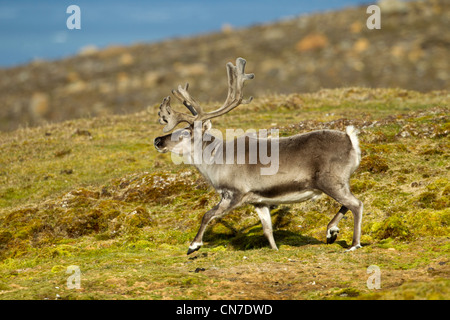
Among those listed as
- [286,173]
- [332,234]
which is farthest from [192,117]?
[332,234]

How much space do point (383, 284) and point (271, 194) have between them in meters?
3.93

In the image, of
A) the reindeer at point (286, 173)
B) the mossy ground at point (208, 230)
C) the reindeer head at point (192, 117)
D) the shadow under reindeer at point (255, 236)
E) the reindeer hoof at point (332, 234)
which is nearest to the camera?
the mossy ground at point (208, 230)

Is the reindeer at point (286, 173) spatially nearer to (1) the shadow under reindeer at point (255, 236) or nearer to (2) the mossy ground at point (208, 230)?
(1) the shadow under reindeer at point (255, 236)

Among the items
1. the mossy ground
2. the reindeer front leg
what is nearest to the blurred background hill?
the mossy ground

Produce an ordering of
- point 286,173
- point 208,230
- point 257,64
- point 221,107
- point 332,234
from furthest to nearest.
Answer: point 257,64 < point 208,230 < point 221,107 < point 332,234 < point 286,173

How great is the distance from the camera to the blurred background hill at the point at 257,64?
69812mm

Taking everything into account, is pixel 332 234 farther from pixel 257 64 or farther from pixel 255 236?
pixel 257 64

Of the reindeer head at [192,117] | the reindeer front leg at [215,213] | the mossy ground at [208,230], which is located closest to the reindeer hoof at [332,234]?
the mossy ground at [208,230]

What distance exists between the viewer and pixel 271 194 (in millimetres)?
12586

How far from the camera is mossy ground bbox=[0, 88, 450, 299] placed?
9.80 metres

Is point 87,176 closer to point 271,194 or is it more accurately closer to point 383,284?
point 271,194

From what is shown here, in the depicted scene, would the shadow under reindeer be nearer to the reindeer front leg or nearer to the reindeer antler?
the reindeer front leg

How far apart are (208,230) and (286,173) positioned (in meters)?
3.85

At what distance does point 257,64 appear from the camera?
261ft
